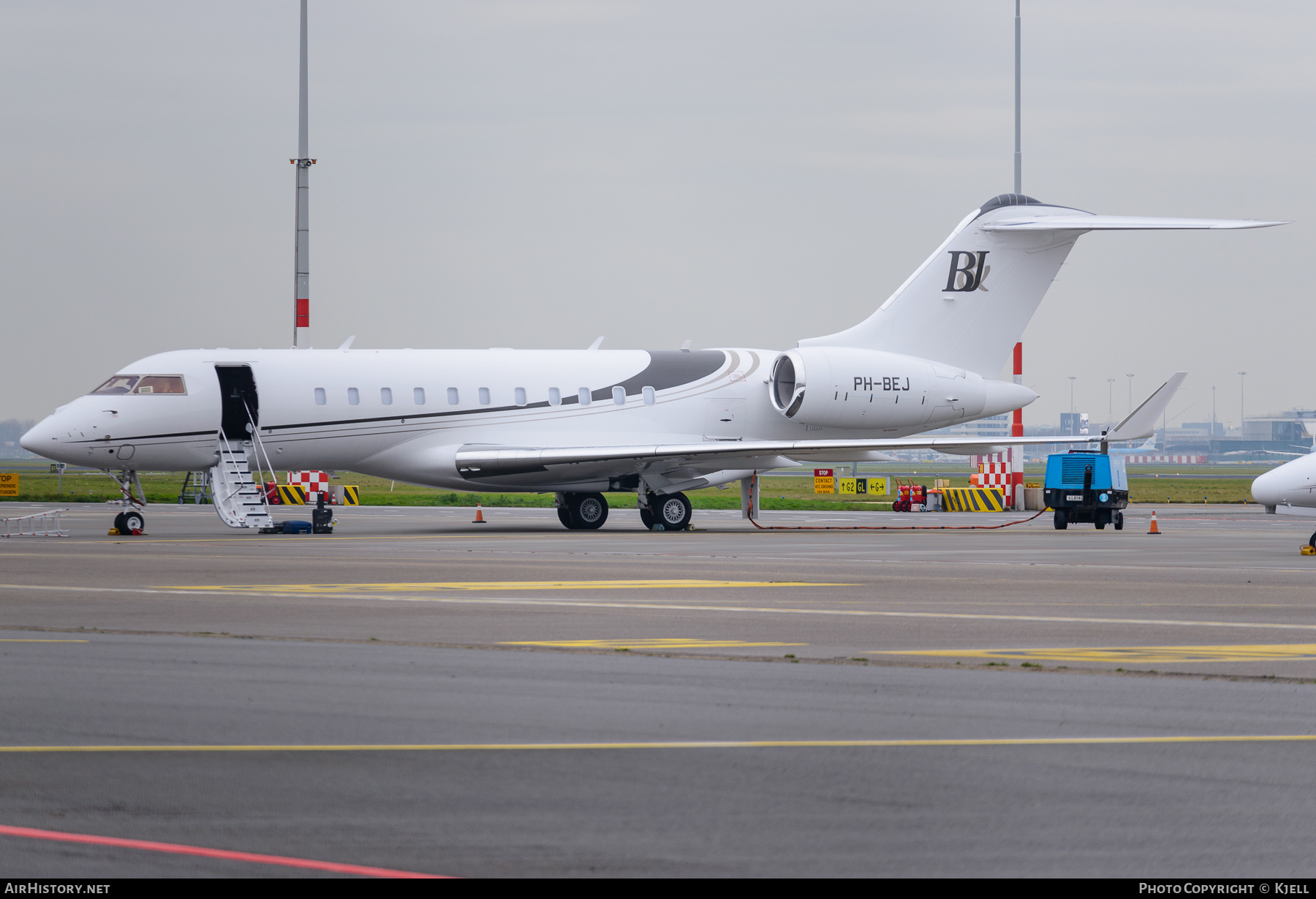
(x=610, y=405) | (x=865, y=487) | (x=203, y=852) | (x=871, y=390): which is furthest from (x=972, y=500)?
(x=203, y=852)

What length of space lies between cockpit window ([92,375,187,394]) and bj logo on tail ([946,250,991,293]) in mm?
18078

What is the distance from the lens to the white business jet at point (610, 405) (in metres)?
30.4

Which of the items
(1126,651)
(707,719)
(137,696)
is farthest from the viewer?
(1126,651)

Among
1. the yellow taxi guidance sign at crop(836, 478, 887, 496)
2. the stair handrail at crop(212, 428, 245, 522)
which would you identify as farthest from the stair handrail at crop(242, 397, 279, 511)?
the yellow taxi guidance sign at crop(836, 478, 887, 496)

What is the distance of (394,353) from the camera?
32531 millimetres

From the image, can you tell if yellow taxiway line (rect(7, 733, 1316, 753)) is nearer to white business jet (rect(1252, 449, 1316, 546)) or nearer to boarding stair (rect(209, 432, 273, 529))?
white business jet (rect(1252, 449, 1316, 546))

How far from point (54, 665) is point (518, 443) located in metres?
22.4

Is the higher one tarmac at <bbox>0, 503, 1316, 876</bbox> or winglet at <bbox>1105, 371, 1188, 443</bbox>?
winglet at <bbox>1105, 371, 1188, 443</bbox>

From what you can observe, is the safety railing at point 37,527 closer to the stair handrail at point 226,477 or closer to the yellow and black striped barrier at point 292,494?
the stair handrail at point 226,477

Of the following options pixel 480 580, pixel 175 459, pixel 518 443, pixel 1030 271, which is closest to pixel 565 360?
pixel 518 443

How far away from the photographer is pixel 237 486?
30594mm

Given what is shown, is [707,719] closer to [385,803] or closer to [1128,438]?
[385,803]

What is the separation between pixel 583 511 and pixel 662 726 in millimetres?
25558

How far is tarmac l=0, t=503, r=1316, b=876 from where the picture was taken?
18.5 ft
